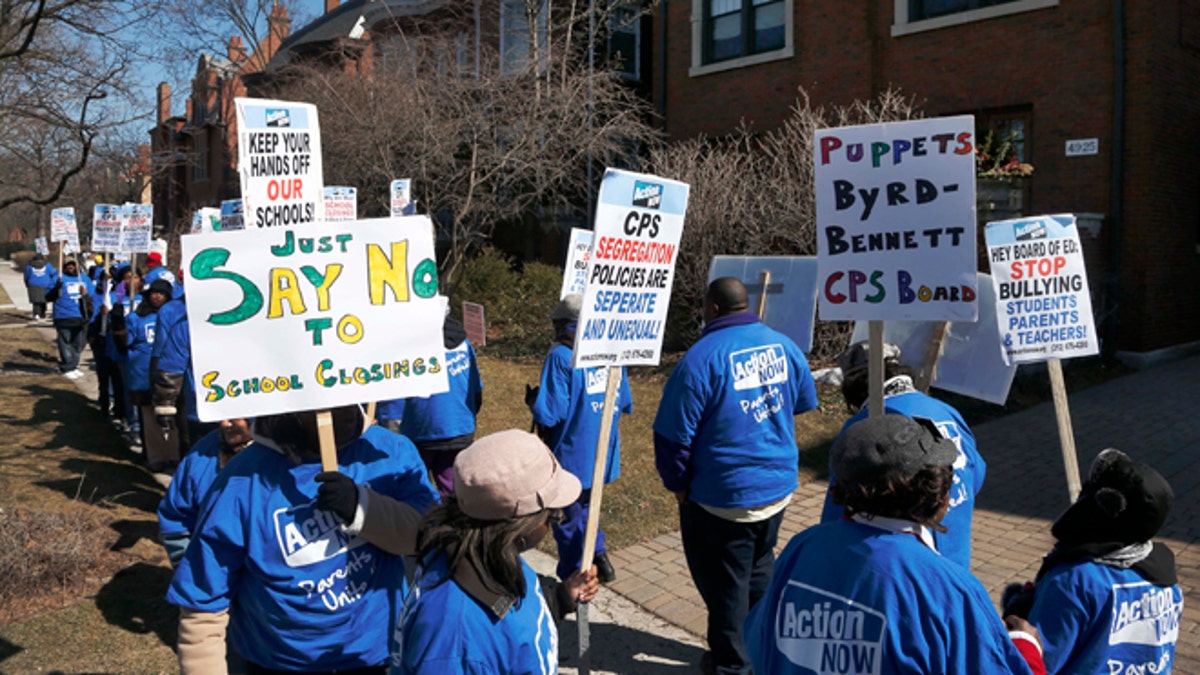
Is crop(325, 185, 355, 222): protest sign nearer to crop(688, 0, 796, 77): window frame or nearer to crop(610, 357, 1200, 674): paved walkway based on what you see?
crop(610, 357, 1200, 674): paved walkway

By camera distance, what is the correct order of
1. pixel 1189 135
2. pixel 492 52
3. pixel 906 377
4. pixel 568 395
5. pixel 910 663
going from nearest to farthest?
pixel 910 663
pixel 906 377
pixel 568 395
pixel 1189 135
pixel 492 52

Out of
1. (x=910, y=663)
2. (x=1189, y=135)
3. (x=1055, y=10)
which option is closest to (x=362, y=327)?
(x=910, y=663)

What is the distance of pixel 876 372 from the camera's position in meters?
3.11

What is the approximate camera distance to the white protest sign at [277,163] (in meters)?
4.21

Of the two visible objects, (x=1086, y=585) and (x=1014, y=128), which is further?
(x=1014, y=128)

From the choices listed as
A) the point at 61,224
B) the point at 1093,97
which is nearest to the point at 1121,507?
the point at 1093,97

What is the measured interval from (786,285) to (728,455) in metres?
1.99

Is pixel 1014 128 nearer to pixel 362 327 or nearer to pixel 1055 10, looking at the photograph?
pixel 1055 10

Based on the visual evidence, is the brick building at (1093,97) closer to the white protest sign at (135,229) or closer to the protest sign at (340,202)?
the protest sign at (340,202)

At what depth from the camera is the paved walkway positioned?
5359 mm

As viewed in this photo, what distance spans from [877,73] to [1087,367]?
6280 millimetres

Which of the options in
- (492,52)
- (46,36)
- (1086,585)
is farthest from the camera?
(492,52)

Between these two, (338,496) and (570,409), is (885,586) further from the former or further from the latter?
(570,409)

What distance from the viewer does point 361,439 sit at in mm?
2885
